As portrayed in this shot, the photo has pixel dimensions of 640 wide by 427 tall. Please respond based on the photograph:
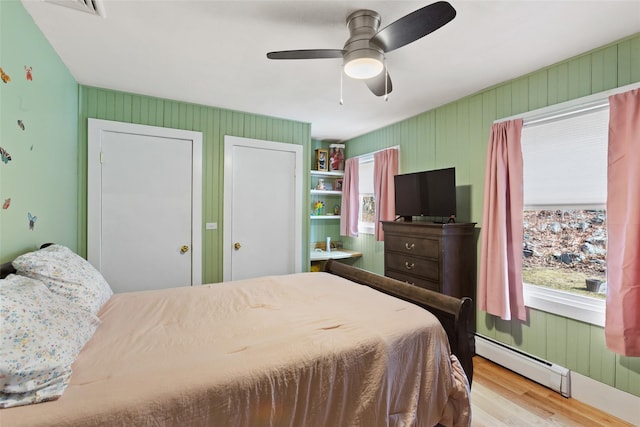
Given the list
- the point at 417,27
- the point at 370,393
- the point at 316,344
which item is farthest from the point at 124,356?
the point at 417,27

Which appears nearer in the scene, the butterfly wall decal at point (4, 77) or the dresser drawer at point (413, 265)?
the butterfly wall decal at point (4, 77)

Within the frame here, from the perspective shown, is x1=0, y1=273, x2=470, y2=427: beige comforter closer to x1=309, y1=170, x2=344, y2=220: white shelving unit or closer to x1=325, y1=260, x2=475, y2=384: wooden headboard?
x1=325, y1=260, x2=475, y2=384: wooden headboard

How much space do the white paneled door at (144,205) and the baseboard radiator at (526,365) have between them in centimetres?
291

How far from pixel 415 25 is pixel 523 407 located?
99.0 inches

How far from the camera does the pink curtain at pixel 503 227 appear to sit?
95.4 inches

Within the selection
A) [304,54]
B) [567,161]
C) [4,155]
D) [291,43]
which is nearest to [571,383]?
[567,161]

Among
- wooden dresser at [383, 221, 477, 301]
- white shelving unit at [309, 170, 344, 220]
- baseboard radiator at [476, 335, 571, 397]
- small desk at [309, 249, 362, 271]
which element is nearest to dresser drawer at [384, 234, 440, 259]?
wooden dresser at [383, 221, 477, 301]

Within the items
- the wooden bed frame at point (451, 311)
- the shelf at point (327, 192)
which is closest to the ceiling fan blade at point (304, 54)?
the wooden bed frame at point (451, 311)

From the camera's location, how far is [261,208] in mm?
3484

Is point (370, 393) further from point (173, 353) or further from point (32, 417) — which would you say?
point (32, 417)

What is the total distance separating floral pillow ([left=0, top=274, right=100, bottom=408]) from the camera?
2.80 feet

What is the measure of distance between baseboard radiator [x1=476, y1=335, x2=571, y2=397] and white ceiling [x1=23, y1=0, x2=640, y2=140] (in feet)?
7.56

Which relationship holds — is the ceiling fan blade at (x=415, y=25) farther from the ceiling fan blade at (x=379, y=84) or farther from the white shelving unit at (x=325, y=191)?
the white shelving unit at (x=325, y=191)

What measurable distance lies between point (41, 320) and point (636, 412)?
3210mm
